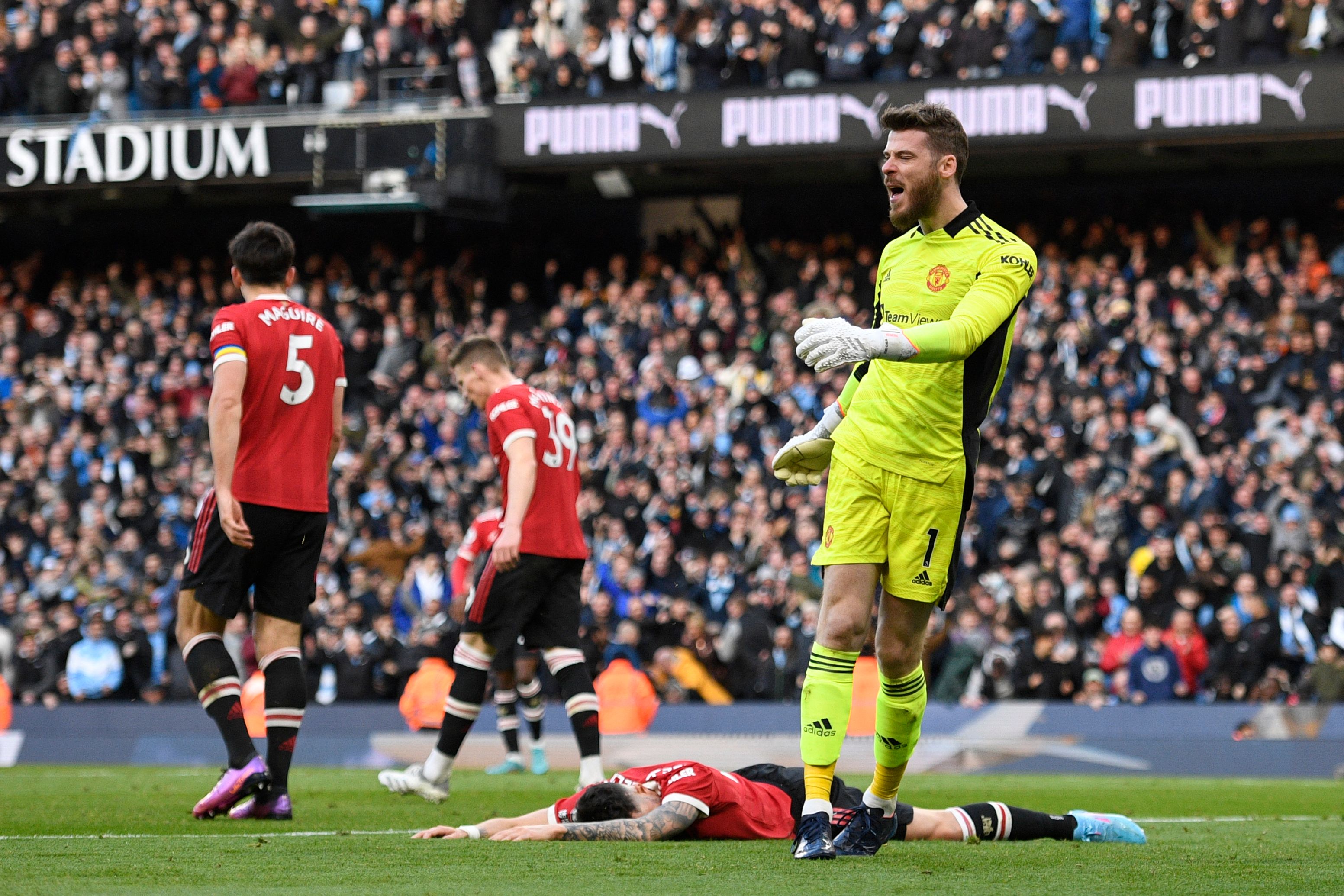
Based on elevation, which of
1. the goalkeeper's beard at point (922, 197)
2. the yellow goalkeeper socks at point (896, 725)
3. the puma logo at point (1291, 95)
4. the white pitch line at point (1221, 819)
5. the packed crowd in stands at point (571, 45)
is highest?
the packed crowd in stands at point (571, 45)

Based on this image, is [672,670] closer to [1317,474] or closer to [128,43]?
[1317,474]

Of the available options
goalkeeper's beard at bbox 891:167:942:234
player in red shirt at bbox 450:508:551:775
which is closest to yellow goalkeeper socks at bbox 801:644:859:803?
goalkeeper's beard at bbox 891:167:942:234

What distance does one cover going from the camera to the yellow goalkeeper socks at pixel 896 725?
5953 millimetres

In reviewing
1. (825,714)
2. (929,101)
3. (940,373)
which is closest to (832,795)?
(825,714)

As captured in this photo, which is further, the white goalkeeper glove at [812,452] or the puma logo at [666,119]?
the puma logo at [666,119]

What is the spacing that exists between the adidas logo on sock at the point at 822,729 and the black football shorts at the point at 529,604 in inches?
125

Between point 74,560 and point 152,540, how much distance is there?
91 centimetres

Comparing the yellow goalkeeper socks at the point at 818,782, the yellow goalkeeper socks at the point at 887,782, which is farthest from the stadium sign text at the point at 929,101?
the yellow goalkeeper socks at the point at 818,782

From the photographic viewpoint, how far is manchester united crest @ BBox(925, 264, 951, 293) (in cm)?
588

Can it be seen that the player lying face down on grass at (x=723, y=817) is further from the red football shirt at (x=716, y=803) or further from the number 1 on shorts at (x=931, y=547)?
the number 1 on shorts at (x=931, y=547)

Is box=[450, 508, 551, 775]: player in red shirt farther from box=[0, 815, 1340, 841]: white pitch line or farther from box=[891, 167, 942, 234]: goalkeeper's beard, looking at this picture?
box=[891, 167, 942, 234]: goalkeeper's beard

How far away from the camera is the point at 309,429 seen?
25.2 feet

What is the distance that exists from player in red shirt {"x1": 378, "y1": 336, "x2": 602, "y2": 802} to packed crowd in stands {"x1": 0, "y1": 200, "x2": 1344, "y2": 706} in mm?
6303

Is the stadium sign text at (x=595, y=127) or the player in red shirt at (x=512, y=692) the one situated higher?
the stadium sign text at (x=595, y=127)
